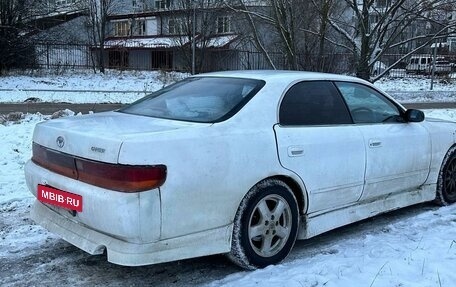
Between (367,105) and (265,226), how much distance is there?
1.78 m

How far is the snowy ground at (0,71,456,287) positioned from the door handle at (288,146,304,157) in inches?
33.3

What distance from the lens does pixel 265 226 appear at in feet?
12.9

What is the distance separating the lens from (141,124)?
148 inches

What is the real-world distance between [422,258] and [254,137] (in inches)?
64.4

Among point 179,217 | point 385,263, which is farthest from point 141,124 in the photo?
point 385,263

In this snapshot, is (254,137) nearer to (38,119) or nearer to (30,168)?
(30,168)

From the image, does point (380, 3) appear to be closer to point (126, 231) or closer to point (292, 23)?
point (292, 23)

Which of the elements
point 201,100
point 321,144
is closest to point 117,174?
point 201,100

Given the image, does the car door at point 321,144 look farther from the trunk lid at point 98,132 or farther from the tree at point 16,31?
the tree at point 16,31

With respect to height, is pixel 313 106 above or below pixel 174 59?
below

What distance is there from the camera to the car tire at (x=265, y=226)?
3.77 metres

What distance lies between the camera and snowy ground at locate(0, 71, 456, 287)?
368cm

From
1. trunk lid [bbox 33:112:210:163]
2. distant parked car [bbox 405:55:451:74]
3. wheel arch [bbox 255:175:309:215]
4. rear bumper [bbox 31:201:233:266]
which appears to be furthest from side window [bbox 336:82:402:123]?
distant parked car [bbox 405:55:451:74]

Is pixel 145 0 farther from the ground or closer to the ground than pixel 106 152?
farther from the ground
